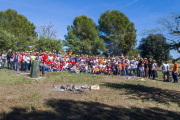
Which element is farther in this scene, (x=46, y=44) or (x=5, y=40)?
(x=5, y=40)

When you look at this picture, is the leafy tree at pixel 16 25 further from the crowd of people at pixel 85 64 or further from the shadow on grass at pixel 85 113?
the shadow on grass at pixel 85 113

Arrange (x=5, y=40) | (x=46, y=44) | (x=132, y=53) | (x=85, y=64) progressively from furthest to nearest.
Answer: (x=132, y=53) → (x=5, y=40) → (x=46, y=44) → (x=85, y=64)

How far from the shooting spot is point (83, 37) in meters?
43.2

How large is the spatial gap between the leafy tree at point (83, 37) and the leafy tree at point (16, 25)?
A: 45.2ft

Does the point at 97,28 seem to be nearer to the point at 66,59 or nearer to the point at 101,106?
the point at 66,59

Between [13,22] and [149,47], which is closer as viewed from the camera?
[149,47]

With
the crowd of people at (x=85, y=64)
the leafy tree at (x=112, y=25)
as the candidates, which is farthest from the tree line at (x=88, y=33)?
the crowd of people at (x=85, y=64)

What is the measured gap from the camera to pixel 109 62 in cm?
1530

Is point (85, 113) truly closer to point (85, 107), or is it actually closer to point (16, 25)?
point (85, 107)

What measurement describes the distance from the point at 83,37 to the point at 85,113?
129 ft

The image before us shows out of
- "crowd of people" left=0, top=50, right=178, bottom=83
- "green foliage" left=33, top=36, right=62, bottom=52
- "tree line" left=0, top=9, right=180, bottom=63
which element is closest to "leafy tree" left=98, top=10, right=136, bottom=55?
"tree line" left=0, top=9, right=180, bottom=63

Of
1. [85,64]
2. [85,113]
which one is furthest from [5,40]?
[85,113]

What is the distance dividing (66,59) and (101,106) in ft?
36.4

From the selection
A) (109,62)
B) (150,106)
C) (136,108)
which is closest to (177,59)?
(150,106)
